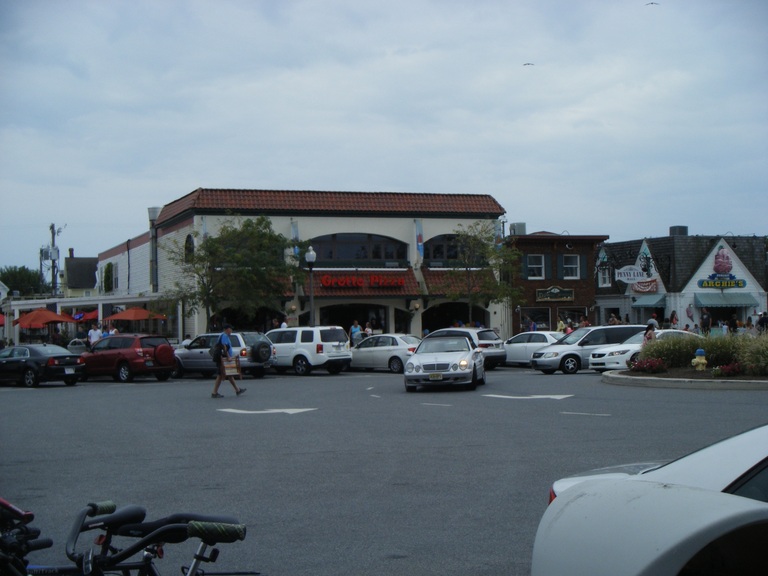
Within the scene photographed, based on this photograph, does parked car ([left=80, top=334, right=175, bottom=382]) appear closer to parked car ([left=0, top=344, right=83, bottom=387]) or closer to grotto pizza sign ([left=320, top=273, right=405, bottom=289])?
parked car ([left=0, top=344, right=83, bottom=387])

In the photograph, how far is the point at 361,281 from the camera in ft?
147

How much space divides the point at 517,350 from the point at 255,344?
10340 millimetres

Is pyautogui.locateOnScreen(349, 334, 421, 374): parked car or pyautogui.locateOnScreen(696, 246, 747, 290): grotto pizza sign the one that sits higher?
pyautogui.locateOnScreen(696, 246, 747, 290): grotto pizza sign

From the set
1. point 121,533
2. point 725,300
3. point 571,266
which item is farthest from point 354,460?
point 725,300

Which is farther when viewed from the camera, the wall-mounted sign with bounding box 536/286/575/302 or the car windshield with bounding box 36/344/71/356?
the wall-mounted sign with bounding box 536/286/575/302

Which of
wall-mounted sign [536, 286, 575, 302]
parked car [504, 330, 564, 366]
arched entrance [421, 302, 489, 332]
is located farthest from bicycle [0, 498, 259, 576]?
wall-mounted sign [536, 286, 575, 302]

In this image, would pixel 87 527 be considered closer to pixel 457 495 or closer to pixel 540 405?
pixel 457 495

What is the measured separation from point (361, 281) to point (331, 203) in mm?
4440

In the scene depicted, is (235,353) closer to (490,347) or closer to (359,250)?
(490,347)

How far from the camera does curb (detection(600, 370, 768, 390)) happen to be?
20203mm

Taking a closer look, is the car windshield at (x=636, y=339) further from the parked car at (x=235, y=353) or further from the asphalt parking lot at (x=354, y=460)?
the parked car at (x=235, y=353)

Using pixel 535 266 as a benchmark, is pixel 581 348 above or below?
below

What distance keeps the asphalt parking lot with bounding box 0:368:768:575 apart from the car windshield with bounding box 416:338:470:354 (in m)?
2.03

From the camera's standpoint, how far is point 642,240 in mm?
55031
